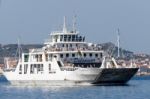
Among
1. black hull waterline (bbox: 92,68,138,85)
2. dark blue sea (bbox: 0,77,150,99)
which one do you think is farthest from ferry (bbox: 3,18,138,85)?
dark blue sea (bbox: 0,77,150,99)

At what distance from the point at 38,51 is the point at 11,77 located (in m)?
6.43

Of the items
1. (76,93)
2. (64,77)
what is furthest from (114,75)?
(76,93)

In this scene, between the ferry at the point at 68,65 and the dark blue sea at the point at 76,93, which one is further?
the ferry at the point at 68,65

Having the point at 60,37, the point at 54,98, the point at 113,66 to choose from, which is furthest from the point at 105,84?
the point at 54,98

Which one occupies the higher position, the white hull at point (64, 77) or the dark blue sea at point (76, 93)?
the white hull at point (64, 77)

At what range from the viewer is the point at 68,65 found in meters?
111

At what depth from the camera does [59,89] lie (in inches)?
4099

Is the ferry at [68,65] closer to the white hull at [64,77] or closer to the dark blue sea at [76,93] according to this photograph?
the white hull at [64,77]

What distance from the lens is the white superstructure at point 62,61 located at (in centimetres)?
10881

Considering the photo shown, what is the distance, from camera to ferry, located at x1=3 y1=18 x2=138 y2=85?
108 m

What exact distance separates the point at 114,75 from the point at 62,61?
716cm

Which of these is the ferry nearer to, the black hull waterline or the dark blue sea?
the black hull waterline

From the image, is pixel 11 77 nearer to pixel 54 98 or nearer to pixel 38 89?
pixel 38 89

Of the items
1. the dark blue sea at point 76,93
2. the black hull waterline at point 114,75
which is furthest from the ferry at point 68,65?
the dark blue sea at point 76,93
